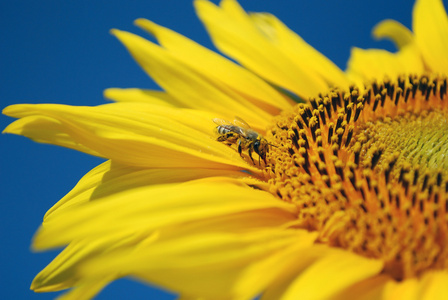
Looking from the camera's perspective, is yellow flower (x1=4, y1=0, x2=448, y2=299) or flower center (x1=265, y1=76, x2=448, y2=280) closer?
yellow flower (x1=4, y1=0, x2=448, y2=299)

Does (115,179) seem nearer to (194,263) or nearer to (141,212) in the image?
(141,212)

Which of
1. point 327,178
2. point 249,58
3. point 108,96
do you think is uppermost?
point 249,58

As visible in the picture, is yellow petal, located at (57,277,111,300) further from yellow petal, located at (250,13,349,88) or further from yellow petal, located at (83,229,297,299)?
yellow petal, located at (250,13,349,88)

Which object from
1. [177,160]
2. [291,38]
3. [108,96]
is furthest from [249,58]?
[177,160]

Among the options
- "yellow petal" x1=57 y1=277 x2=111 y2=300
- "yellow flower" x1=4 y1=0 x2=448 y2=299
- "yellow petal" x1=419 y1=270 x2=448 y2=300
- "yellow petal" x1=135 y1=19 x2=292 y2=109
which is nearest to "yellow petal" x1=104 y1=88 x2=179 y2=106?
"yellow flower" x1=4 y1=0 x2=448 y2=299

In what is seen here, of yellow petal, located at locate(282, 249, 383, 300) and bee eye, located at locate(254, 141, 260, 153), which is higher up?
bee eye, located at locate(254, 141, 260, 153)

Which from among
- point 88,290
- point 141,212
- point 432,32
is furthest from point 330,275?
point 432,32

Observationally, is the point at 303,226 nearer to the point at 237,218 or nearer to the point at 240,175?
the point at 237,218
